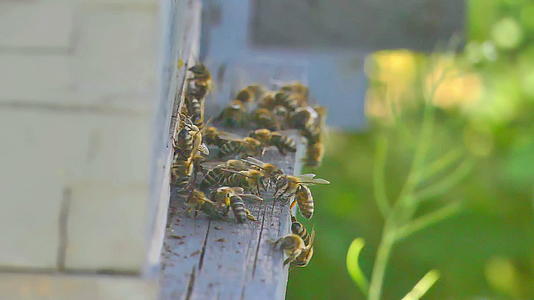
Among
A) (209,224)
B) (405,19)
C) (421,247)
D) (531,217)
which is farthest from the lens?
(531,217)

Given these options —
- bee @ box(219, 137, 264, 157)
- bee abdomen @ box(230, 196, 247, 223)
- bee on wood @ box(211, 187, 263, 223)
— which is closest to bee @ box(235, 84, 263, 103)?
bee @ box(219, 137, 264, 157)

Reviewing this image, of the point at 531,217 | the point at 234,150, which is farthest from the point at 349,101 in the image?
A: the point at 234,150

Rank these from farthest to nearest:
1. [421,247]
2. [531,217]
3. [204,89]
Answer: [531,217] → [421,247] → [204,89]

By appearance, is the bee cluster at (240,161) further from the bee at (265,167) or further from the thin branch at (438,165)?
the thin branch at (438,165)

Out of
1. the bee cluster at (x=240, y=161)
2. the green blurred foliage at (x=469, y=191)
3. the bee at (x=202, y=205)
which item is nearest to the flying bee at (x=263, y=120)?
the bee cluster at (x=240, y=161)

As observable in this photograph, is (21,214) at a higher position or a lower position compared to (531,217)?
higher

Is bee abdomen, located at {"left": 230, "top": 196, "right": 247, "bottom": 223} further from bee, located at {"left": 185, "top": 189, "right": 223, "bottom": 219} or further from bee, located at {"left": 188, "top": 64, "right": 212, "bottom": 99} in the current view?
bee, located at {"left": 188, "top": 64, "right": 212, "bottom": 99}

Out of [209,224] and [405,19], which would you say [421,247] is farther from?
[209,224]
